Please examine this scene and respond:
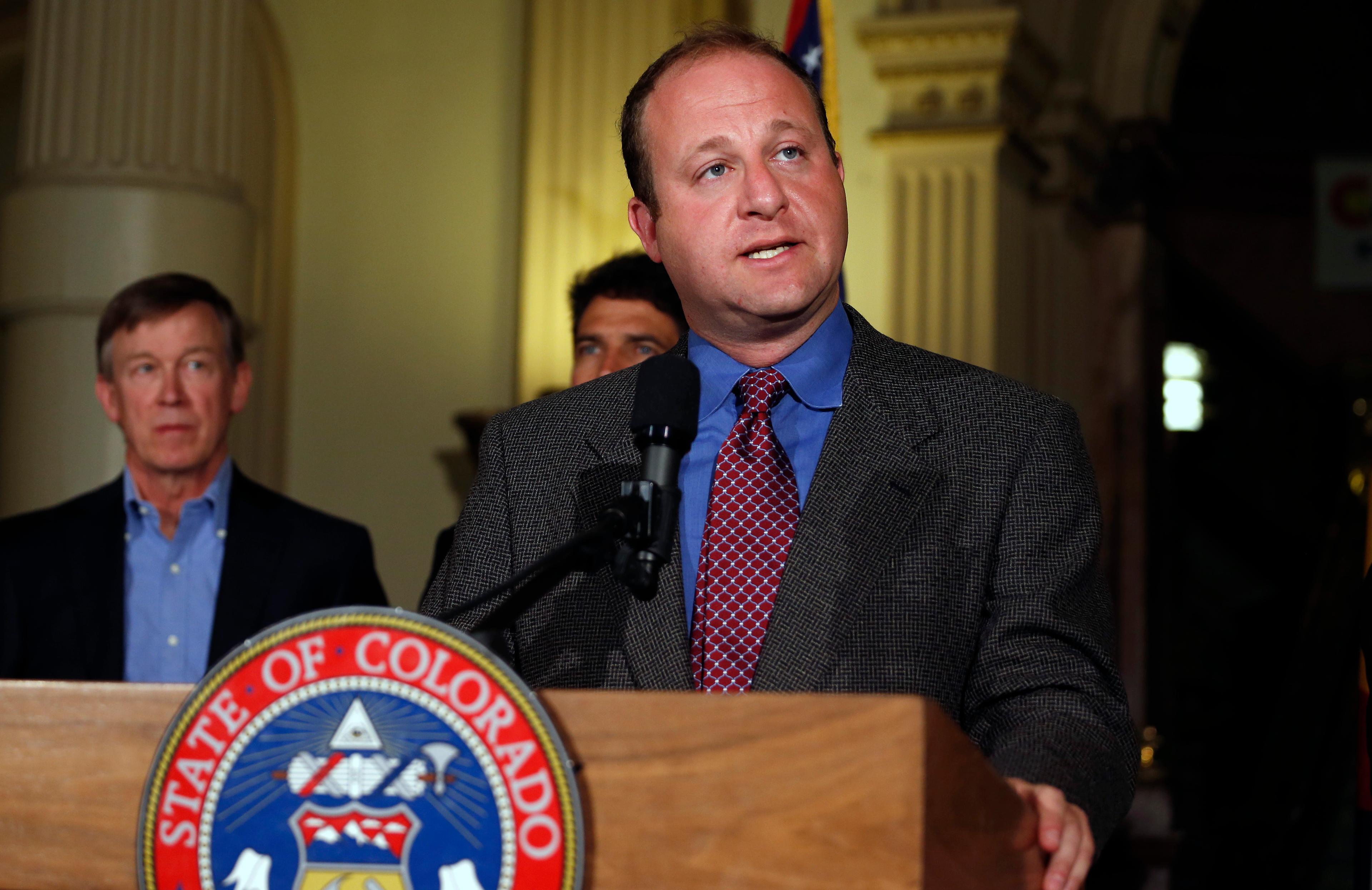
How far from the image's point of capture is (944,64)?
516 centimetres

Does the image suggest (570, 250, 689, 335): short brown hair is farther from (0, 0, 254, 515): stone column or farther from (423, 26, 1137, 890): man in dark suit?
(0, 0, 254, 515): stone column

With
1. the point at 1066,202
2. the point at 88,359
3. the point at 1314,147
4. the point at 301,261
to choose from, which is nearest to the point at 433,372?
the point at 301,261

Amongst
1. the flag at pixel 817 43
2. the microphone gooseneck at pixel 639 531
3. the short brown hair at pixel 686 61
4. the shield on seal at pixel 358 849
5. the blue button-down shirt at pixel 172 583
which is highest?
the flag at pixel 817 43

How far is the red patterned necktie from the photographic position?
163 cm

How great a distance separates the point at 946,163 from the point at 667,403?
13.1ft

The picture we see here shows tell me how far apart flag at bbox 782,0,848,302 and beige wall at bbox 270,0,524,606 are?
6.82 feet

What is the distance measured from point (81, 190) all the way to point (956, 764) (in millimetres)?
3853

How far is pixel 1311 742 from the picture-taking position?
5070 mm

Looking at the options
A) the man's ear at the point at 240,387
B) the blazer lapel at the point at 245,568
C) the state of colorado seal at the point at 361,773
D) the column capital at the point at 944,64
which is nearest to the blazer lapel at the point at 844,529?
the state of colorado seal at the point at 361,773

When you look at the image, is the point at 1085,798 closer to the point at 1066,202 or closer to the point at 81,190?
the point at 81,190

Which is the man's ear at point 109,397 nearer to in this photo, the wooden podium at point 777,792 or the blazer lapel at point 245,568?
the blazer lapel at point 245,568

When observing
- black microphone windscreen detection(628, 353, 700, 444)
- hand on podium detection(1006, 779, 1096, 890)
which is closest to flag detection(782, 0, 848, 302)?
black microphone windscreen detection(628, 353, 700, 444)

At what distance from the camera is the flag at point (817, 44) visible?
3.70m

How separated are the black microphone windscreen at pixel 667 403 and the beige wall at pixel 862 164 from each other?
12.5 ft
